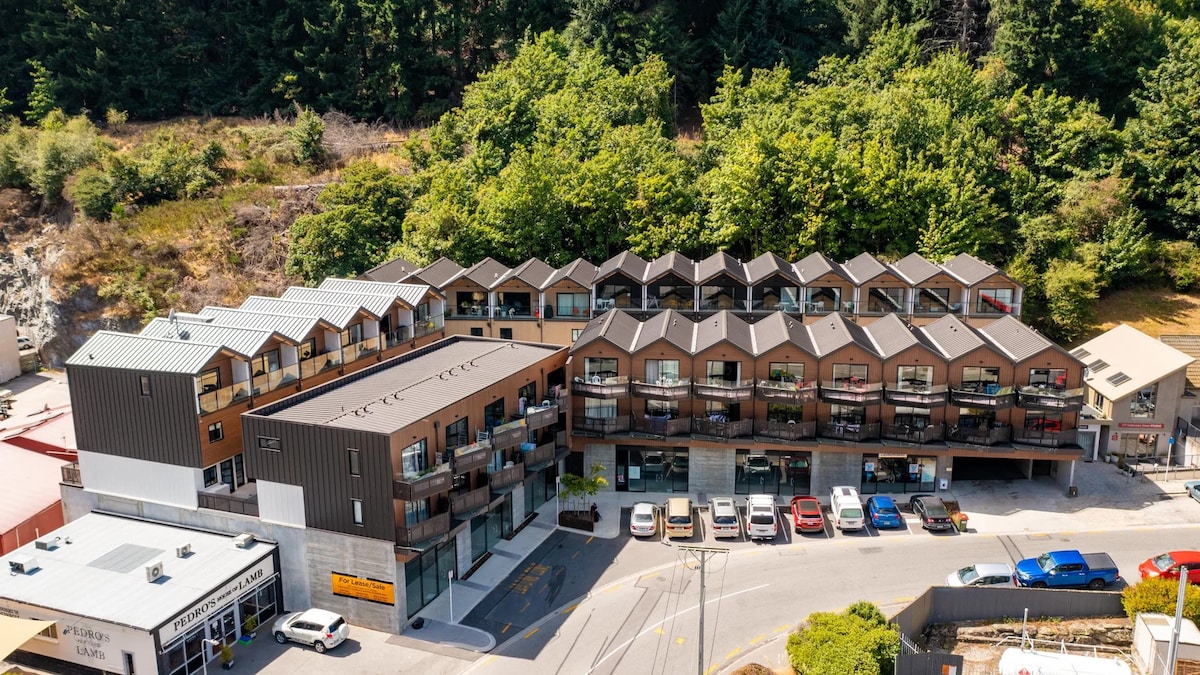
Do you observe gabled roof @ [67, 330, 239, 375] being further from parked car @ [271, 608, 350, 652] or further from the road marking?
the road marking

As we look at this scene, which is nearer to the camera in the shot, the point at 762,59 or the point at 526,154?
the point at 526,154

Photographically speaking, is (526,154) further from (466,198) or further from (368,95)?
(368,95)

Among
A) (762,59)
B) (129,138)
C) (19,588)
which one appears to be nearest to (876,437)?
(19,588)

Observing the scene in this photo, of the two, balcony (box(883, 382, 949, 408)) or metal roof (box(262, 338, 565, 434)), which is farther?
balcony (box(883, 382, 949, 408))

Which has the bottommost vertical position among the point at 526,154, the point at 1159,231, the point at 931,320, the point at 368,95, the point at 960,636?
the point at 960,636

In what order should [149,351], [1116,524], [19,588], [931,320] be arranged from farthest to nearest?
[931,320] < [1116,524] < [149,351] < [19,588]

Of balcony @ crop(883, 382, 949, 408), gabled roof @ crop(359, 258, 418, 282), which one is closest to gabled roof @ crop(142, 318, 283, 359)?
gabled roof @ crop(359, 258, 418, 282)
